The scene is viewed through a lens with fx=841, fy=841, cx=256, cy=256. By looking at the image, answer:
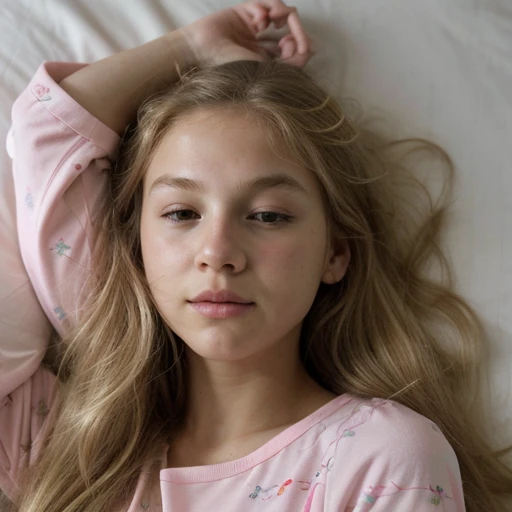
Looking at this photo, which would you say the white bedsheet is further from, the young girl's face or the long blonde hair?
the young girl's face

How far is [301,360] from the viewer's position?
4.48 ft

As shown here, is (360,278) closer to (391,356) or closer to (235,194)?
(391,356)

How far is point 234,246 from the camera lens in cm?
109

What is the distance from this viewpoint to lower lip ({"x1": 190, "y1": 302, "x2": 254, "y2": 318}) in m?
1.10

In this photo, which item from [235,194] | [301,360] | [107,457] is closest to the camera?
[235,194]

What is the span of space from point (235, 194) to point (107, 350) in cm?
34

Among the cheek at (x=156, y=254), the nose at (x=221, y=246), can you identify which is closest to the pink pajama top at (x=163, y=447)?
the cheek at (x=156, y=254)

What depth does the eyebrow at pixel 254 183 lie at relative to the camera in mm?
1115

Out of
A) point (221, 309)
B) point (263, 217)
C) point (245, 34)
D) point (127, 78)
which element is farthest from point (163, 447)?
point (245, 34)

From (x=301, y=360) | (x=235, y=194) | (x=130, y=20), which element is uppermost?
(x=130, y=20)

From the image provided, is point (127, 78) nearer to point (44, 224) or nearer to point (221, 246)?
point (44, 224)

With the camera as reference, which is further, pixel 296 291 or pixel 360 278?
pixel 360 278

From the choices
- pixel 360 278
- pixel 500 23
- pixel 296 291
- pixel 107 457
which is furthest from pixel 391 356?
pixel 500 23

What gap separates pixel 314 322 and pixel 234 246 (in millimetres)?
303
